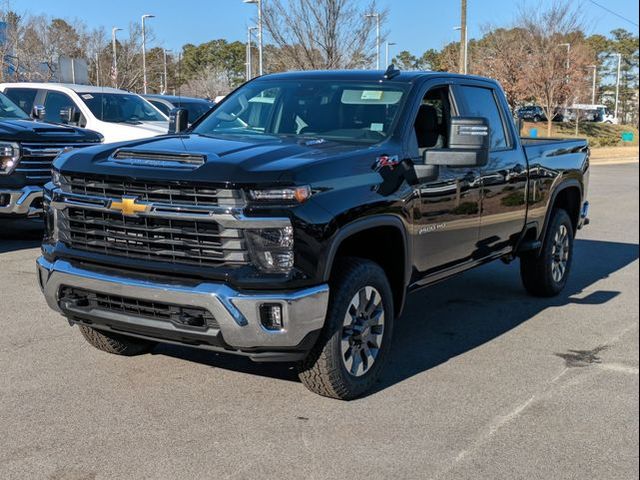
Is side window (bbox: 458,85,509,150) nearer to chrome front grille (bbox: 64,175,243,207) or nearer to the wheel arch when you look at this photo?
the wheel arch

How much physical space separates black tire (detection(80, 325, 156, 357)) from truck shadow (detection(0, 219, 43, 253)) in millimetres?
4381

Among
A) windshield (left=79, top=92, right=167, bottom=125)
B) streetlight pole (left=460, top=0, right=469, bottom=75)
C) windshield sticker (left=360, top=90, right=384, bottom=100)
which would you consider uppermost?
streetlight pole (left=460, top=0, right=469, bottom=75)

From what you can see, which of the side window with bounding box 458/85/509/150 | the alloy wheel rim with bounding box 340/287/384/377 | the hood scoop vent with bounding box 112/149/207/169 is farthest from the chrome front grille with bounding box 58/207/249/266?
the side window with bounding box 458/85/509/150

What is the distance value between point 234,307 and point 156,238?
618mm

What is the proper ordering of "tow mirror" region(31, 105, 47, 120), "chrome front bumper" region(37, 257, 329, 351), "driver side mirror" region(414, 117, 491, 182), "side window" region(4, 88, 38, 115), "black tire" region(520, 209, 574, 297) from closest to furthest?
"chrome front bumper" region(37, 257, 329, 351) < "driver side mirror" region(414, 117, 491, 182) < "black tire" region(520, 209, 574, 297) < "tow mirror" region(31, 105, 47, 120) < "side window" region(4, 88, 38, 115)

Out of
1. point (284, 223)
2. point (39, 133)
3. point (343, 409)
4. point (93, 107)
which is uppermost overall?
point (93, 107)

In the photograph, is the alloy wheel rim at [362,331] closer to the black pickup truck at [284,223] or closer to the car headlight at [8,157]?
the black pickup truck at [284,223]

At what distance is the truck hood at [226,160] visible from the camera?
3980 millimetres

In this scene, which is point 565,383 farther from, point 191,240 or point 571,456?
point 191,240

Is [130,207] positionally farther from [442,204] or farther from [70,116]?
[70,116]

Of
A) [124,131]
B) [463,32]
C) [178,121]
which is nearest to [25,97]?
[124,131]

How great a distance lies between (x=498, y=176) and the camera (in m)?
5.96

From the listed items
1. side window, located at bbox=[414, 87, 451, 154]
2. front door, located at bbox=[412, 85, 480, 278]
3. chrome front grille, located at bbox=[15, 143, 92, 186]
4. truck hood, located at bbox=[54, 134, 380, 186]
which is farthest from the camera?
chrome front grille, located at bbox=[15, 143, 92, 186]

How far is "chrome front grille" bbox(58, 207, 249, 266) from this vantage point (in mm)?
3967
